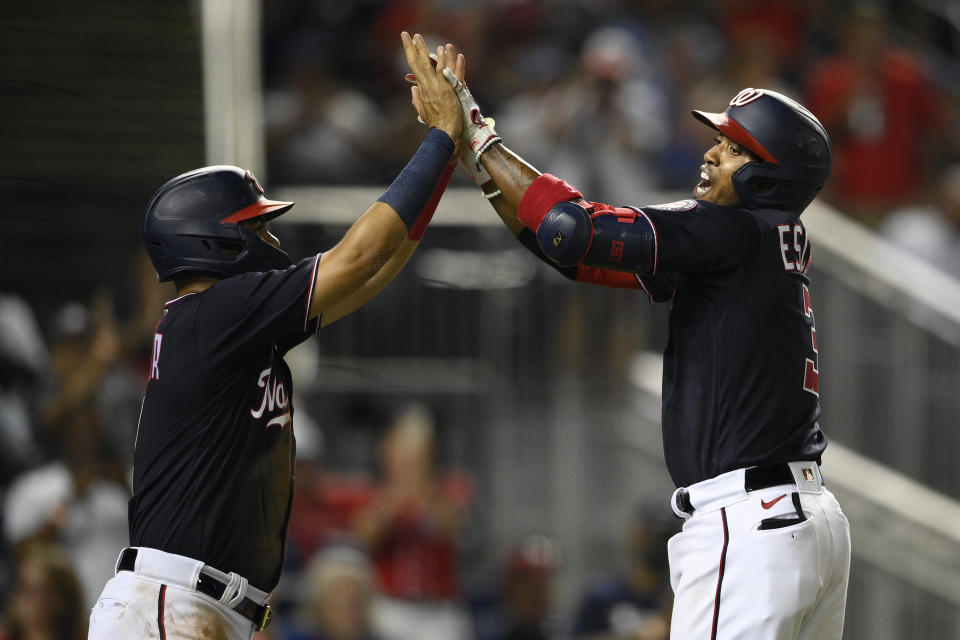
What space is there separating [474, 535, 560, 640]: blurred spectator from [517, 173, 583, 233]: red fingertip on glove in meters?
3.54

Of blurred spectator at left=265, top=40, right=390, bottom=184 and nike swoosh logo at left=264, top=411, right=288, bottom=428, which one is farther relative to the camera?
blurred spectator at left=265, top=40, right=390, bottom=184

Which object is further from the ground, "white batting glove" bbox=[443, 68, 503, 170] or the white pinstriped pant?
"white batting glove" bbox=[443, 68, 503, 170]

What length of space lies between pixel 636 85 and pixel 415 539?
14.5 feet

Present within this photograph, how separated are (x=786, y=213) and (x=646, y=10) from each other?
7.85m

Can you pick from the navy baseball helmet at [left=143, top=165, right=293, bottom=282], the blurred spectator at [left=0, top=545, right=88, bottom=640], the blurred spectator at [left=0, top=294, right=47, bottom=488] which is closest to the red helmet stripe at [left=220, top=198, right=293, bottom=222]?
the navy baseball helmet at [left=143, top=165, right=293, bottom=282]

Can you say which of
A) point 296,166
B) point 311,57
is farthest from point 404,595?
point 311,57

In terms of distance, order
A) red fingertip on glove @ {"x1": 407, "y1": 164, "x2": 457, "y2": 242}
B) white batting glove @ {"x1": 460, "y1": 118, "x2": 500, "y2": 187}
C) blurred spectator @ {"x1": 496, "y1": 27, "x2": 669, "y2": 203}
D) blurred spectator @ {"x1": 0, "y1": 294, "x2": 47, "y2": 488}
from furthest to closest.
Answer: blurred spectator @ {"x1": 496, "y1": 27, "x2": 669, "y2": 203} < blurred spectator @ {"x1": 0, "y1": 294, "x2": 47, "y2": 488} < white batting glove @ {"x1": 460, "y1": 118, "x2": 500, "y2": 187} < red fingertip on glove @ {"x1": 407, "y1": 164, "x2": 457, "y2": 242}

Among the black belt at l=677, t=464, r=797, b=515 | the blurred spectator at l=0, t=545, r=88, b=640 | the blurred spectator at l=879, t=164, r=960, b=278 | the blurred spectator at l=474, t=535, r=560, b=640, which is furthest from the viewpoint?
the blurred spectator at l=879, t=164, r=960, b=278

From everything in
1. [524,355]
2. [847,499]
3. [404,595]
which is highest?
[524,355]

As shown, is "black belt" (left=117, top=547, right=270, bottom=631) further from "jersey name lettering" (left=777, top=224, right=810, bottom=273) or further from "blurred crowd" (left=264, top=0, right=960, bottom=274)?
→ "blurred crowd" (left=264, top=0, right=960, bottom=274)

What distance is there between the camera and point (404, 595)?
7.82 metres

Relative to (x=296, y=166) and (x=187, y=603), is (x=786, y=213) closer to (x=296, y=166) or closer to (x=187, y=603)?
(x=187, y=603)

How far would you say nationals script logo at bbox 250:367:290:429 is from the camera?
165 inches

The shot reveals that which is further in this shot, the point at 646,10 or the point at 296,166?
the point at 646,10
